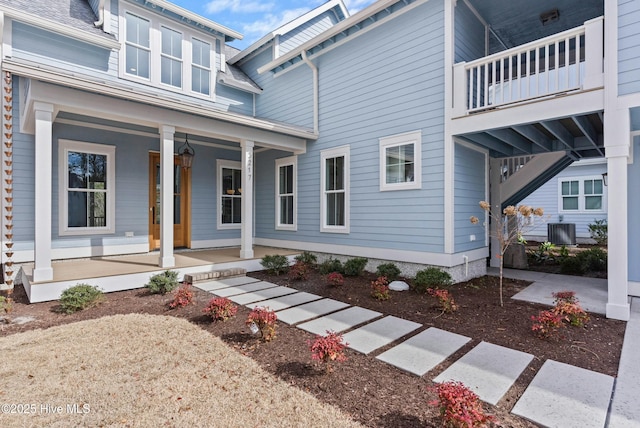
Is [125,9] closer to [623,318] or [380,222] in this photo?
[380,222]

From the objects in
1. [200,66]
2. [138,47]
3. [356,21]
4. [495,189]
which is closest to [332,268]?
[495,189]

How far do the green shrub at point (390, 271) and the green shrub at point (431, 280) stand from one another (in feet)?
2.26

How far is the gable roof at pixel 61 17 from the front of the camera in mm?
5832

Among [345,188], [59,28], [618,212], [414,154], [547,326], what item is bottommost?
[547,326]

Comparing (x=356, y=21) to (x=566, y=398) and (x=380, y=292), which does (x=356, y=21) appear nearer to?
(x=380, y=292)

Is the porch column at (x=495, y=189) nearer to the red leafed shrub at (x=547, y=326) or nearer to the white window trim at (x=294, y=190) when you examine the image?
the red leafed shrub at (x=547, y=326)

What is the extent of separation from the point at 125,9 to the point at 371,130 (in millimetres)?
6193

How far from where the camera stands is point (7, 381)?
Result: 252 cm

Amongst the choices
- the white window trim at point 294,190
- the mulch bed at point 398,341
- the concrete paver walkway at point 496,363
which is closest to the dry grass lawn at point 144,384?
the mulch bed at point 398,341

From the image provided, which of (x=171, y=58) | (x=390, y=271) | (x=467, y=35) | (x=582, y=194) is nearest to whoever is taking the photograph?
(x=390, y=271)

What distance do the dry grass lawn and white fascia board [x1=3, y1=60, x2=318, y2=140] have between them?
10.9ft

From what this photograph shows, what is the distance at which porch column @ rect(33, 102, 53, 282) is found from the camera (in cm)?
442

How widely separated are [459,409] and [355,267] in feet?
14.5

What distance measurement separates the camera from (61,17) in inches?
259
